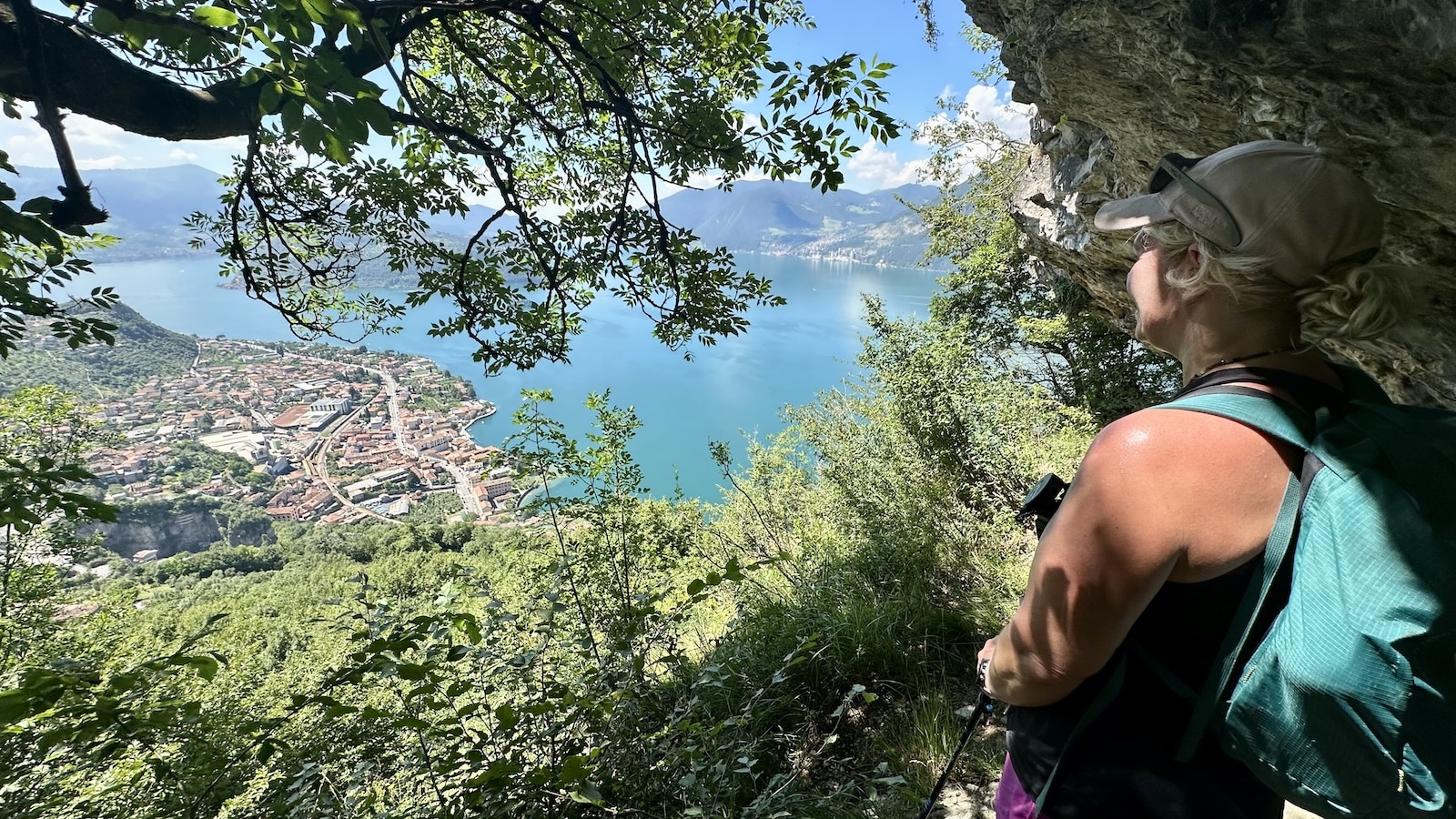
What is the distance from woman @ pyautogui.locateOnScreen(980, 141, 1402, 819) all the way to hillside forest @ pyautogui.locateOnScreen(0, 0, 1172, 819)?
115 centimetres

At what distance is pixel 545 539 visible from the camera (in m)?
4.37

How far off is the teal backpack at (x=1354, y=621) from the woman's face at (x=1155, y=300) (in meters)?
0.24

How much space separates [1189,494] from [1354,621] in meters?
0.23

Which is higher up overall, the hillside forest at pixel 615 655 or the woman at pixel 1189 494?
the woman at pixel 1189 494

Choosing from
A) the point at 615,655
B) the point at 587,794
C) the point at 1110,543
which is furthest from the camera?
the point at 615,655

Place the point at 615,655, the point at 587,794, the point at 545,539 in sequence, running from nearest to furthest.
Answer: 1. the point at 587,794
2. the point at 615,655
3. the point at 545,539

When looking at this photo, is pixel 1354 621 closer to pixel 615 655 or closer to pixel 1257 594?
pixel 1257 594

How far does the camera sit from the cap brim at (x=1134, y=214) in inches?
40.6

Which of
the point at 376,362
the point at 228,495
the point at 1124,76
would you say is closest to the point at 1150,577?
the point at 1124,76

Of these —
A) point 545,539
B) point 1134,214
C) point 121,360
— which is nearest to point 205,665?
point 1134,214

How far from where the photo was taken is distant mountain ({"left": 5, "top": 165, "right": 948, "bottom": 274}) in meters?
69.9

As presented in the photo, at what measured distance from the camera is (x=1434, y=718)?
714 millimetres

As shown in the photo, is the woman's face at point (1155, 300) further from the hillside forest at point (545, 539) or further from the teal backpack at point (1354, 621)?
the hillside forest at point (545, 539)

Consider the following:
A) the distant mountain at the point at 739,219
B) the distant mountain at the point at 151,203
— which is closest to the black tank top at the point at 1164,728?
the distant mountain at the point at 739,219
